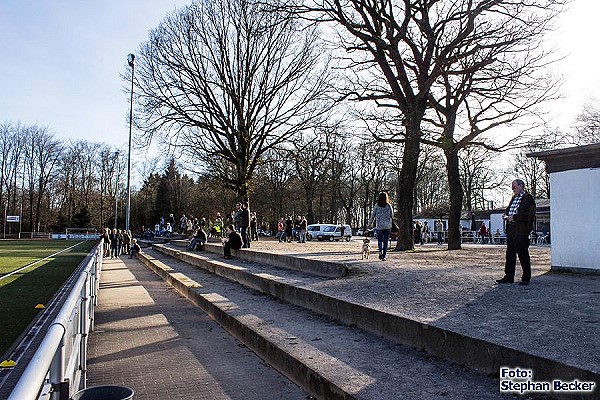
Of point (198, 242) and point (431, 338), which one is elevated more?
point (198, 242)

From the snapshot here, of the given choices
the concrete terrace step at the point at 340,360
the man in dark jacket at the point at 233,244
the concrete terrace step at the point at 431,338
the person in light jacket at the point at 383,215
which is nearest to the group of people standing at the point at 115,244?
the man in dark jacket at the point at 233,244

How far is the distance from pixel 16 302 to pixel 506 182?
5902cm

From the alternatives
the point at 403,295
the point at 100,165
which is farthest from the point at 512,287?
the point at 100,165

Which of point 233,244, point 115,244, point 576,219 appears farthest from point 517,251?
point 115,244

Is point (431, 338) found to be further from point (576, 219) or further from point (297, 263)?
point (297, 263)

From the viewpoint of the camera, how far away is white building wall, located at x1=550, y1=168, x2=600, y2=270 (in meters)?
10.6

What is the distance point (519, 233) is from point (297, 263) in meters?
7.06

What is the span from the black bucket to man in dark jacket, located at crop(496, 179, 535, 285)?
7136mm

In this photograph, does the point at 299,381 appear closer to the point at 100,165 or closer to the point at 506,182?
the point at 506,182

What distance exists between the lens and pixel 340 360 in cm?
584

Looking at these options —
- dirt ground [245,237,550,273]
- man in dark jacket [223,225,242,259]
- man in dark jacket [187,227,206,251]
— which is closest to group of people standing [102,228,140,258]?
man in dark jacket [187,227,206,251]

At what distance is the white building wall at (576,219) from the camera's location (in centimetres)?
1055

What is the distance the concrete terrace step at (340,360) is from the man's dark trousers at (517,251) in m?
3.15

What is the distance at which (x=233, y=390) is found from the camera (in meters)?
5.85
